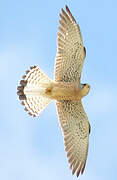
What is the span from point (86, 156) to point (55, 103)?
1.60m

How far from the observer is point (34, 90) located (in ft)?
49.3

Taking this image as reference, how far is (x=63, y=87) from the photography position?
1486 cm

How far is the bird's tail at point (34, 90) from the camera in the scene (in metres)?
15.0

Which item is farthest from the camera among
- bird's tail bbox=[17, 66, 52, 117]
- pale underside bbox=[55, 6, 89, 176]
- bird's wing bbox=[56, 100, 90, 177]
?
bird's tail bbox=[17, 66, 52, 117]

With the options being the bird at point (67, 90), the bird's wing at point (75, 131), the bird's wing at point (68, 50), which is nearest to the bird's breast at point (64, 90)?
the bird at point (67, 90)

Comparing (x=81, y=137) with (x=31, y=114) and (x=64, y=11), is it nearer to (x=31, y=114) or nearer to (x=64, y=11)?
(x=31, y=114)

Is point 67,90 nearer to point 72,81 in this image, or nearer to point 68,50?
point 72,81

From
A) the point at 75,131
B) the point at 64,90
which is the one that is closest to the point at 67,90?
the point at 64,90

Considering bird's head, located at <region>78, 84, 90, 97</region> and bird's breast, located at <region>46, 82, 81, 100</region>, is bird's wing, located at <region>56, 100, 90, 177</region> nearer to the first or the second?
bird's breast, located at <region>46, 82, 81, 100</region>

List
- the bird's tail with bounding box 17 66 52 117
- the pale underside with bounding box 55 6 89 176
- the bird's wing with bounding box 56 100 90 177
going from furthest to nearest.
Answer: the bird's tail with bounding box 17 66 52 117, the pale underside with bounding box 55 6 89 176, the bird's wing with bounding box 56 100 90 177

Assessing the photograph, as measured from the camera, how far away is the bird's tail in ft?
49.2

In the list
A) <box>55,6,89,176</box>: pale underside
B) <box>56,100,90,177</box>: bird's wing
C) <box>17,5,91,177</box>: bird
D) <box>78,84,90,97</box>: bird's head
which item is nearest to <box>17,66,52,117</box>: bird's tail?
<box>17,5,91,177</box>: bird

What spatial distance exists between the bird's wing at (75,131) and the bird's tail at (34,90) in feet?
1.56

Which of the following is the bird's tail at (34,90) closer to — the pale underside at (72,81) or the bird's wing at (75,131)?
the pale underside at (72,81)
